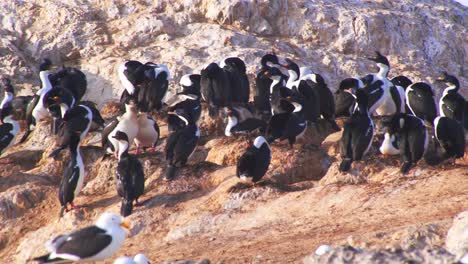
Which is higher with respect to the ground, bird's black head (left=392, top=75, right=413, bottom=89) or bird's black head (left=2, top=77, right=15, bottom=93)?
bird's black head (left=2, top=77, right=15, bottom=93)

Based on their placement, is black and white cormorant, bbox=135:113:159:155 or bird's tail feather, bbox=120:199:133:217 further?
black and white cormorant, bbox=135:113:159:155

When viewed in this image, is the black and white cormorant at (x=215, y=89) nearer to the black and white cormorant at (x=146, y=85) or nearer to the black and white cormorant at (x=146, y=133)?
the black and white cormorant at (x=146, y=85)

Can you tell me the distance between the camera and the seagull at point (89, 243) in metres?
11.2

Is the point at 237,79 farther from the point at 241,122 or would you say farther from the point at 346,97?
the point at 241,122

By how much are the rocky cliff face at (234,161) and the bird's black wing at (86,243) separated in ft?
5.48

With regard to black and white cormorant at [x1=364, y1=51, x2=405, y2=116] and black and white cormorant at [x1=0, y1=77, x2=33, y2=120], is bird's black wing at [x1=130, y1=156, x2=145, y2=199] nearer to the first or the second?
black and white cormorant at [x1=364, y1=51, x2=405, y2=116]

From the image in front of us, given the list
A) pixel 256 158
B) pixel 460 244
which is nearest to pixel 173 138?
pixel 256 158

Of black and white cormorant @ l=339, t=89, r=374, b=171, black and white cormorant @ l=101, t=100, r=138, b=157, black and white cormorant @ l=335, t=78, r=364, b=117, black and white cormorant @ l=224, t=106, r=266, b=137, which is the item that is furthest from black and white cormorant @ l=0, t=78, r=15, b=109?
black and white cormorant @ l=339, t=89, r=374, b=171

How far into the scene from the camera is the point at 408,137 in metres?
15.3

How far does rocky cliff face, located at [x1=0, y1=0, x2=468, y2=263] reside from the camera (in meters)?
12.8

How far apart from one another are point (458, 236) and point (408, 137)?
17.0 ft

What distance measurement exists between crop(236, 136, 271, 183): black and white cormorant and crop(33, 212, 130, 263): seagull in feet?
12.0

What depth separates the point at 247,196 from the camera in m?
15.0

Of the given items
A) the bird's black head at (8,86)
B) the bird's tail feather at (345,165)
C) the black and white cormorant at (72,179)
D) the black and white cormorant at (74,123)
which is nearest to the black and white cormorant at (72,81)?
the bird's black head at (8,86)
